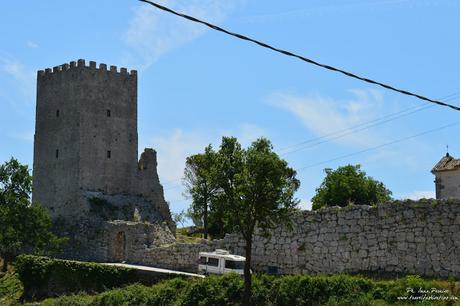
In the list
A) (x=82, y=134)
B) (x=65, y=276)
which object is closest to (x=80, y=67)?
(x=82, y=134)

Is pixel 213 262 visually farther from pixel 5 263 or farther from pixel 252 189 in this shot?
pixel 5 263

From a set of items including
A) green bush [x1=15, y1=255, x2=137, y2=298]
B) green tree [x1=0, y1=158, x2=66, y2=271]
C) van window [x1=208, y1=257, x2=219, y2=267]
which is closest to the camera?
van window [x1=208, y1=257, x2=219, y2=267]

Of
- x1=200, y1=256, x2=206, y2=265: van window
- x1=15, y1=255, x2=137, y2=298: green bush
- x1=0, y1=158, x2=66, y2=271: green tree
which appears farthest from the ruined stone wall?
x1=200, y1=256, x2=206, y2=265: van window

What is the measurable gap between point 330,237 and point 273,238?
306cm

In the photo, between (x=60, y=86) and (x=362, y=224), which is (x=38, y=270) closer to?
(x=362, y=224)

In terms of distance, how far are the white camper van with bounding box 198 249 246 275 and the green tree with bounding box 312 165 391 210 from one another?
22763 mm

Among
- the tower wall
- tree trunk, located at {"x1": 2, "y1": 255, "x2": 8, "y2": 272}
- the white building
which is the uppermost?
the tower wall

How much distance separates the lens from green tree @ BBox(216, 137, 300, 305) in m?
27.9

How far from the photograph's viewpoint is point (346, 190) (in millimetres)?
58469

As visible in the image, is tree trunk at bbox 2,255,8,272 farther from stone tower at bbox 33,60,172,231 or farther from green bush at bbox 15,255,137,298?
green bush at bbox 15,255,137,298

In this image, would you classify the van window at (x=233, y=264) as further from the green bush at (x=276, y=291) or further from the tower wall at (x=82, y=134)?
the tower wall at (x=82, y=134)

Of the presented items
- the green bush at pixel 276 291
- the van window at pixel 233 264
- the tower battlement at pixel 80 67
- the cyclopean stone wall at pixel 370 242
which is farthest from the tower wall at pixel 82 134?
the green bush at pixel 276 291

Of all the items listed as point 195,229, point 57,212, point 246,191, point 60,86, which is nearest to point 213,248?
point 246,191

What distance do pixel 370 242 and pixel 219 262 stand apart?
6.68m
